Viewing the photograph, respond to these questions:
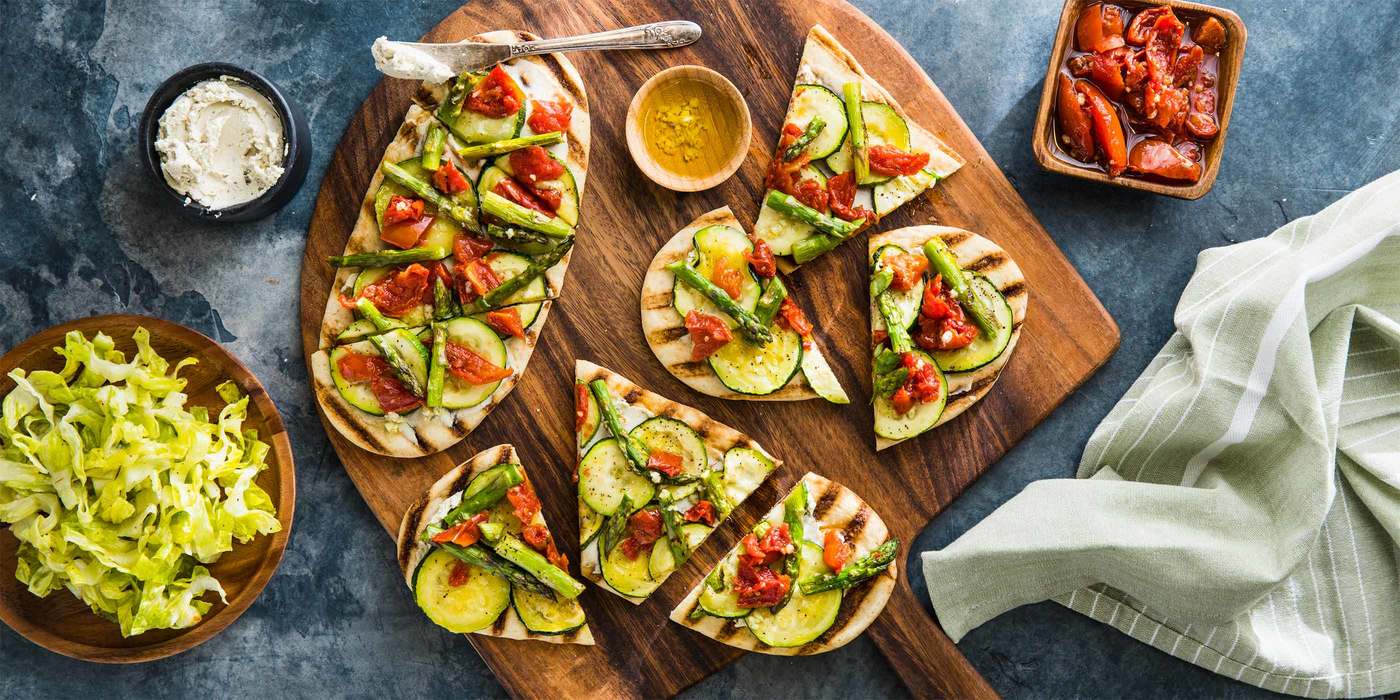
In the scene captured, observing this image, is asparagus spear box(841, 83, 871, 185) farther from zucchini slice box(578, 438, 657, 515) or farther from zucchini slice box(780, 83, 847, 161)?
zucchini slice box(578, 438, 657, 515)

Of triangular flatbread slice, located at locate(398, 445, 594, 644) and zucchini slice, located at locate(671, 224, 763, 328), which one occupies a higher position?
zucchini slice, located at locate(671, 224, 763, 328)

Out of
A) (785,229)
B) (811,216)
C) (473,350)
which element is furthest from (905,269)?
(473,350)

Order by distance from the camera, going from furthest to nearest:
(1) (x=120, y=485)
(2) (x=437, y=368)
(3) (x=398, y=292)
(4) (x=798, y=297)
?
(4) (x=798, y=297), (3) (x=398, y=292), (2) (x=437, y=368), (1) (x=120, y=485)

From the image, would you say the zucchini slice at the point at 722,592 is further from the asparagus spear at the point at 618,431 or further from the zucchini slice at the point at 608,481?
the asparagus spear at the point at 618,431

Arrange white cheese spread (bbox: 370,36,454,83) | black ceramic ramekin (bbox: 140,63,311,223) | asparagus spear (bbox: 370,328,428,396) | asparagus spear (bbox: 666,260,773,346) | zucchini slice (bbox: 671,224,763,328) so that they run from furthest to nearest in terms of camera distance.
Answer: zucchini slice (bbox: 671,224,763,328) < asparagus spear (bbox: 666,260,773,346) < asparagus spear (bbox: 370,328,428,396) < white cheese spread (bbox: 370,36,454,83) < black ceramic ramekin (bbox: 140,63,311,223)

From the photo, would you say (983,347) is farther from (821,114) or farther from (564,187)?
(564,187)

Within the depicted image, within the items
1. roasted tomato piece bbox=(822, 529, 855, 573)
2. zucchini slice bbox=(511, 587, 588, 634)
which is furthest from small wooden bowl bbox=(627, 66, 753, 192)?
zucchini slice bbox=(511, 587, 588, 634)

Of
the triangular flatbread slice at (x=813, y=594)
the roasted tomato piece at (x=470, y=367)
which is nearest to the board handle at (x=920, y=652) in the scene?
the triangular flatbread slice at (x=813, y=594)
